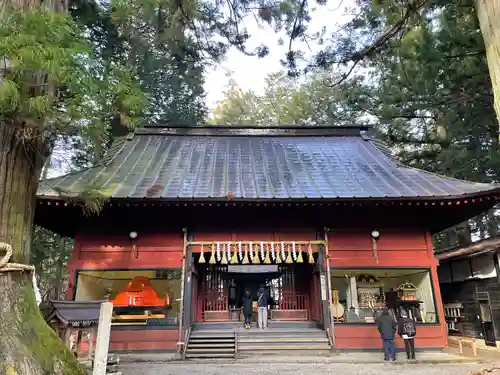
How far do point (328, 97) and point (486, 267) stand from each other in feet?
55.4

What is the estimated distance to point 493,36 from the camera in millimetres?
3061

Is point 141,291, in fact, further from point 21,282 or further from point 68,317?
point 21,282

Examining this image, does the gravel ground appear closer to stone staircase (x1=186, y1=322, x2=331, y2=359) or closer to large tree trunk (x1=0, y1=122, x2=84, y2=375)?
stone staircase (x1=186, y1=322, x2=331, y2=359)

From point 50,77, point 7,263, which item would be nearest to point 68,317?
point 7,263

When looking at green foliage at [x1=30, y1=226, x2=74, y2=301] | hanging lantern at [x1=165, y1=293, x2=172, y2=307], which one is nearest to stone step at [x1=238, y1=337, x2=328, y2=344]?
hanging lantern at [x1=165, y1=293, x2=172, y2=307]

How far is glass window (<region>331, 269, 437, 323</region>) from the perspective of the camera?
8609 mm

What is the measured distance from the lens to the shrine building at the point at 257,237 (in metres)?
7.79

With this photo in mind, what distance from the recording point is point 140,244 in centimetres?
846

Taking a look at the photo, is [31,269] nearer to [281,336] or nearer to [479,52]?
[281,336]

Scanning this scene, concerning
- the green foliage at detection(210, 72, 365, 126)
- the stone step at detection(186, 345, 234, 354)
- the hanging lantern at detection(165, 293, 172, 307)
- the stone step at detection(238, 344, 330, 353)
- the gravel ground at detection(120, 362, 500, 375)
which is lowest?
the gravel ground at detection(120, 362, 500, 375)

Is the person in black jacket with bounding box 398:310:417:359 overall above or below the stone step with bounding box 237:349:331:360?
above

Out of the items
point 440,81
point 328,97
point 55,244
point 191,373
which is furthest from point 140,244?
point 328,97

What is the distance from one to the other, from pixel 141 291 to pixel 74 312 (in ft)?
16.8

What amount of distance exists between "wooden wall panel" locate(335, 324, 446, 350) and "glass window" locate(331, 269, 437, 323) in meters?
0.20
